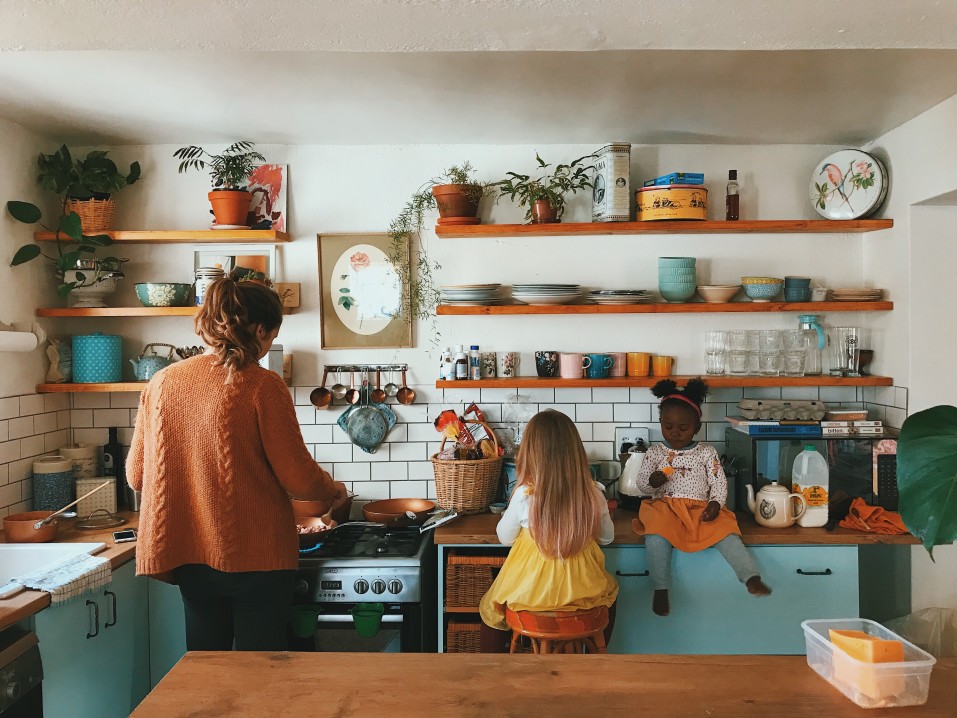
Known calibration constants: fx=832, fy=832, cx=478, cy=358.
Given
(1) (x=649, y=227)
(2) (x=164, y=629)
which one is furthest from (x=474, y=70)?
(2) (x=164, y=629)

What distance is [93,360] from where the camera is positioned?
3.43 m

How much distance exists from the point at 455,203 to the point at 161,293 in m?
1.25

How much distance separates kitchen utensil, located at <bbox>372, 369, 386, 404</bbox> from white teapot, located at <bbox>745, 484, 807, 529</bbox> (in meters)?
1.60

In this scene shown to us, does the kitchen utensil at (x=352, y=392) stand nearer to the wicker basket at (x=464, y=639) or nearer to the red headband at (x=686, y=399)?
the wicker basket at (x=464, y=639)

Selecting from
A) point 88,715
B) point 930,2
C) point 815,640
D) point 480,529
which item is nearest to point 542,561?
point 480,529

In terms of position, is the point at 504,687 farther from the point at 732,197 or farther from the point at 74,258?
the point at 74,258

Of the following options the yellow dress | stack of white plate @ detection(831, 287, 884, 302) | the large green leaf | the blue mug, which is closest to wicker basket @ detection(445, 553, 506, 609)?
the yellow dress

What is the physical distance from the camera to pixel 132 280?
3650 mm

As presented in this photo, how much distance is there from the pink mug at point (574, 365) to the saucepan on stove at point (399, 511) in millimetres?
804

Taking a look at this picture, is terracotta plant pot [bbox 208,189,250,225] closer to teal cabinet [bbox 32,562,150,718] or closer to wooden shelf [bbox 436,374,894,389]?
wooden shelf [bbox 436,374,894,389]

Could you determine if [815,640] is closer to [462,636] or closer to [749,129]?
[462,636]

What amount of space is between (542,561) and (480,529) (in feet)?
1.68

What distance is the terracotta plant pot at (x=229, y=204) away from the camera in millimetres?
3406

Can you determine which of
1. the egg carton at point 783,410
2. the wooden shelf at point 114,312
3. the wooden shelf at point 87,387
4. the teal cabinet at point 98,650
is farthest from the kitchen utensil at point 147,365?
the egg carton at point 783,410
